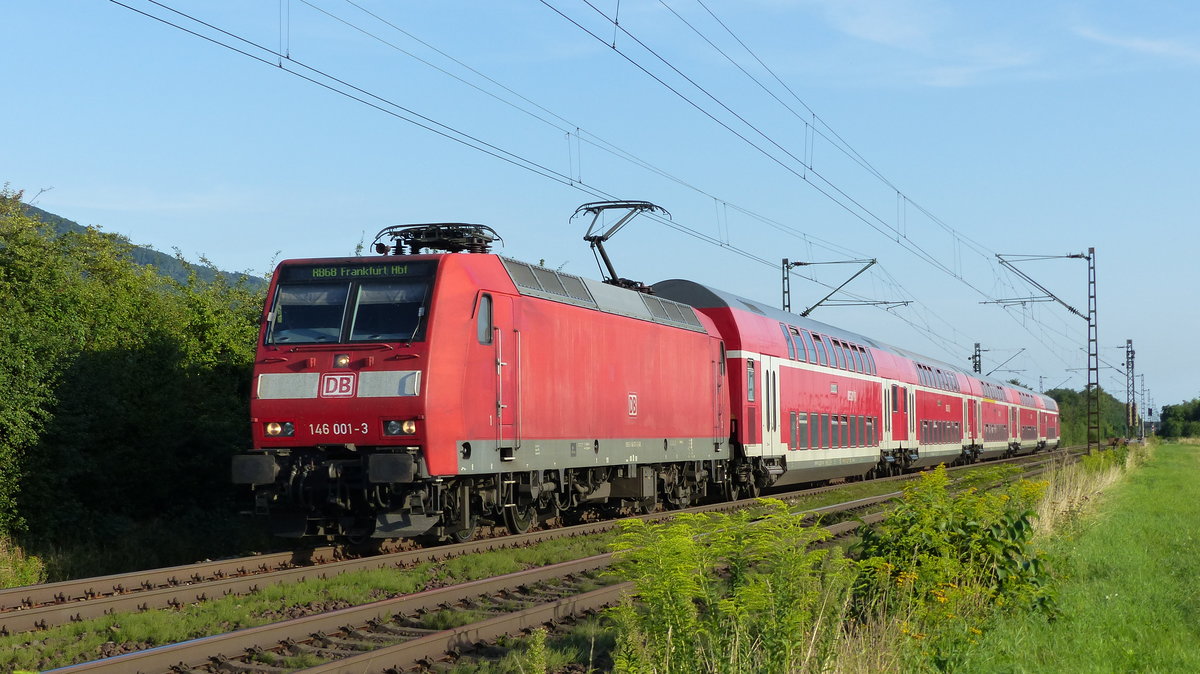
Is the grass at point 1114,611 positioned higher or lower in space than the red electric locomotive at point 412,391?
lower

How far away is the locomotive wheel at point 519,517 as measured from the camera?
17.2 m

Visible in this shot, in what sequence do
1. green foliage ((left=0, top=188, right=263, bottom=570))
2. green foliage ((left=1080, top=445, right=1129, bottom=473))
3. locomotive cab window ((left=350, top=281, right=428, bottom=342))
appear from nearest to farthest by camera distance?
locomotive cab window ((left=350, top=281, right=428, bottom=342)), green foliage ((left=0, top=188, right=263, bottom=570)), green foliage ((left=1080, top=445, right=1129, bottom=473))

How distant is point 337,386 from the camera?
46.1 feet

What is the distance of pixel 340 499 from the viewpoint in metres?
14.0

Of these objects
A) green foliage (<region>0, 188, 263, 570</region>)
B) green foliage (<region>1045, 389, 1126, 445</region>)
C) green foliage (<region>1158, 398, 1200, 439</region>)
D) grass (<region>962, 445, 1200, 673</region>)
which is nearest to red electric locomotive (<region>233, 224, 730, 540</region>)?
green foliage (<region>0, 188, 263, 570</region>)

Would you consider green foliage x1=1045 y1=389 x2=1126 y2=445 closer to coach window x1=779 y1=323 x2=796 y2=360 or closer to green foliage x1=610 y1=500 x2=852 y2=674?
coach window x1=779 y1=323 x2=796 y2=360

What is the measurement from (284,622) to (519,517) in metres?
8.12

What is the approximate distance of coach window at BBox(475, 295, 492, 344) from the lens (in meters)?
14.7

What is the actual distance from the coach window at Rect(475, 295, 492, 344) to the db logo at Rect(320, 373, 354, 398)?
175cm

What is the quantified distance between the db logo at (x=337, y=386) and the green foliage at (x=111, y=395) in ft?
16.6

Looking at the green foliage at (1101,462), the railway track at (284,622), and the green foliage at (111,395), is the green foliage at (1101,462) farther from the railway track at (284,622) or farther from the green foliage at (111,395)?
the green foliage at (111,395)

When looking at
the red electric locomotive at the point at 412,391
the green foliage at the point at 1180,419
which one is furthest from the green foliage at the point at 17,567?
the green foliage at the point at 1180,419

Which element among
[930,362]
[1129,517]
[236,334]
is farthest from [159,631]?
[930,362]

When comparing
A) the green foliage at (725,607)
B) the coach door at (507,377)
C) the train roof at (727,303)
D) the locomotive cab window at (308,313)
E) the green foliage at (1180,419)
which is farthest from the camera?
the green foliage at (1180,419)
